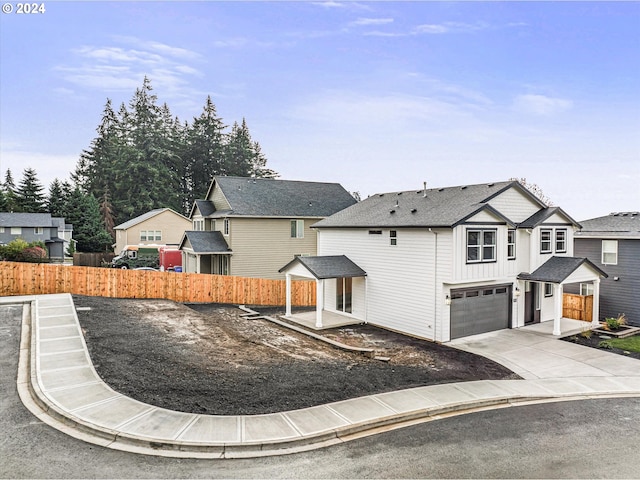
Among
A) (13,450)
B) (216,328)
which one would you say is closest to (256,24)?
(216,328)

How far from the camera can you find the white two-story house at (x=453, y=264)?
1577cm

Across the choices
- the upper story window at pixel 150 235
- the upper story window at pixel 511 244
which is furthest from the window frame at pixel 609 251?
the upper story window at pixel 150 235

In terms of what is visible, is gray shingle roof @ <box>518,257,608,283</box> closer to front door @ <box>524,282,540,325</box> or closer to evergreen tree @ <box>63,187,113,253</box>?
front door @ <box>524,282,540,325</box>

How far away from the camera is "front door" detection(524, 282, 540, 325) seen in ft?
61.3

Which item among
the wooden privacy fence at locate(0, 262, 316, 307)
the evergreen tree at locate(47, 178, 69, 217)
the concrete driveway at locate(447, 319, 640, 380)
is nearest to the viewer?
the concrete driveway at locate(447, 319, 640, 380)

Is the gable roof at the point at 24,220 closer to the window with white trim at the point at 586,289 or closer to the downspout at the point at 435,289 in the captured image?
the downspout at the point at 435,289

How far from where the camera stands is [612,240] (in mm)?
20547

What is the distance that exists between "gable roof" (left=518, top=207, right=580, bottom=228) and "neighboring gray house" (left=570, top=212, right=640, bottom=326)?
131 inches

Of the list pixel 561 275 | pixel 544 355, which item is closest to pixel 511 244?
pixel 561 275

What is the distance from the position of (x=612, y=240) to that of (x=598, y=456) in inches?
677

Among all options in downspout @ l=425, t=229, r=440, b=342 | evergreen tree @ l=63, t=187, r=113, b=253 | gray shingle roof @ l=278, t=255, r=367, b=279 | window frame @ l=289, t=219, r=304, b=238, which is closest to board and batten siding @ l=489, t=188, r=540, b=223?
downspout @ l=425, t=229, r=440, b=342

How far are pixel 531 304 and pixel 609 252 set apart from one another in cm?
587

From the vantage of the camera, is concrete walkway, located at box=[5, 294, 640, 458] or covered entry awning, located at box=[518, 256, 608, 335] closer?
concrete walkway, located at box=[5, 294, 640, 458]

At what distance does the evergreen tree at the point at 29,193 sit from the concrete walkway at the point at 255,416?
55226 mm
